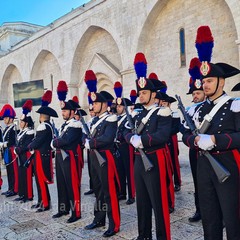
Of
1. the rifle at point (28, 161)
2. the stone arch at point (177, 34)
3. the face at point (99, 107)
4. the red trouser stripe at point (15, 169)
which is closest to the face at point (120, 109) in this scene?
the rifle at point (28, 161)

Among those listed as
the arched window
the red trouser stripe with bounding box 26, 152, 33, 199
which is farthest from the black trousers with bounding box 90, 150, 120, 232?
the arched window

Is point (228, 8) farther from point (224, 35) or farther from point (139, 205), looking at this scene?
point (139, 205)

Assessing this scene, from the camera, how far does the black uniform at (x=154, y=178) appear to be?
3.17 meters

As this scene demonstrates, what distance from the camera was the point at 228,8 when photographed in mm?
10039

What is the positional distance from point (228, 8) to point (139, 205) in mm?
8883

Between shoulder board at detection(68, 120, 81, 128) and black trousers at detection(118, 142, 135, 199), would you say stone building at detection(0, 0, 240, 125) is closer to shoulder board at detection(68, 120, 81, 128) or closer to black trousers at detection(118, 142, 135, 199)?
black trousers at detection(118, 142, 135, 199)

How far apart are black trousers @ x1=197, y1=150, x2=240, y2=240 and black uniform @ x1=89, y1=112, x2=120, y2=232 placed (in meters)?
1.43

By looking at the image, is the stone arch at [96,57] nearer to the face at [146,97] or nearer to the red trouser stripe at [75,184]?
the red trouser stripe at [75,184]

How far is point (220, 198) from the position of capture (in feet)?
8.46

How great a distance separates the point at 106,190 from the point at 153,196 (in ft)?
2.89

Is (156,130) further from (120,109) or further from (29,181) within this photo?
(29,181)

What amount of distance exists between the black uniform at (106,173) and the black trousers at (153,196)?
582 millimetres

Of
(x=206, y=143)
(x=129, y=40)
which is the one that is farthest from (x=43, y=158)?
(x=129, y=40)

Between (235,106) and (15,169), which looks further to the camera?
(15,169)
